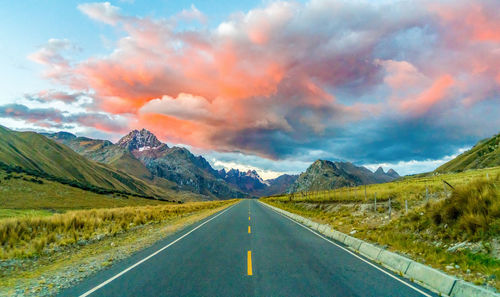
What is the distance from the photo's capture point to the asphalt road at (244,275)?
614 centimetres

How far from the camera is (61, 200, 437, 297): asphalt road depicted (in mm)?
6143

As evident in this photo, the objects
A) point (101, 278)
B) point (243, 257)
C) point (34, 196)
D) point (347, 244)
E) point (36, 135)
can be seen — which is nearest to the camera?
point (101, 278)

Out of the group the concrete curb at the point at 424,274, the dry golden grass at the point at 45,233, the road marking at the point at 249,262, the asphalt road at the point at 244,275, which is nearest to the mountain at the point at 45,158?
the dry golden grass at the point at 45,233

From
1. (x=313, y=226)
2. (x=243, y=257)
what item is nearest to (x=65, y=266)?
(x=243, y=257)

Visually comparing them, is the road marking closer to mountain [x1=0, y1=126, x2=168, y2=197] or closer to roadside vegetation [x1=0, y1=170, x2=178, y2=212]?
roadside vegetation [x1=0, y1=170, x2=178, y2=212]

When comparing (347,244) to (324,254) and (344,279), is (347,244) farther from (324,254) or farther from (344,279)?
(344,279)

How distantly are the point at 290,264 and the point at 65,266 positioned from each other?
25.0ft

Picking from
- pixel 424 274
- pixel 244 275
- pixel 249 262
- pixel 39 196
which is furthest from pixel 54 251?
pixel 39 196

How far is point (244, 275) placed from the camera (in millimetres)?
7273

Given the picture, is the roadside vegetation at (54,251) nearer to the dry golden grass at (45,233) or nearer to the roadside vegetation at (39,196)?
the dry golden grass at (45,233)

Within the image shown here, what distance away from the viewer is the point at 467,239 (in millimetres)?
9570

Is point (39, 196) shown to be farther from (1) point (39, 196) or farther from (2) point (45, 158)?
(2) point (45, 158)

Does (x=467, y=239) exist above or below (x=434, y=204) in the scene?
below

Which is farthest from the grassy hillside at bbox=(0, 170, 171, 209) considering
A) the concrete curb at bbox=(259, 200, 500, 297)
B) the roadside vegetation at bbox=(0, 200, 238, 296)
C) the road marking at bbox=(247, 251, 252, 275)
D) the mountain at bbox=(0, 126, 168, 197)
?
the concrete curb at bbox=(259, 200, 500, 297)
